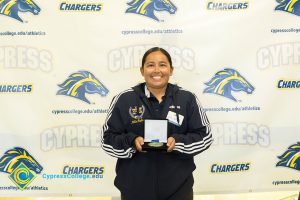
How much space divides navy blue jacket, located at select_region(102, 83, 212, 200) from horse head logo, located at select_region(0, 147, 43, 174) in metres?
1.17

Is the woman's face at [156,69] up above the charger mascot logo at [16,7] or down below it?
below

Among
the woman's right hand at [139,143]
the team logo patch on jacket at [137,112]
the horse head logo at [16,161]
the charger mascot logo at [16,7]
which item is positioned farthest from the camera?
the horse head logo at [16,161]

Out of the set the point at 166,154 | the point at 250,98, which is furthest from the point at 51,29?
the point at 250,98

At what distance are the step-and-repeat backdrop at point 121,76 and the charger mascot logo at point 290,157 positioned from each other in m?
0.03

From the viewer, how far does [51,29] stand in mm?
2600

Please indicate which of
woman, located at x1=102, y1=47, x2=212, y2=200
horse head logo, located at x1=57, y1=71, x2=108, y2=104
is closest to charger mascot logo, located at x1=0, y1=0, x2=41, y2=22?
horse head logo, located at x1=57, y1=71, x2=108, y2=104

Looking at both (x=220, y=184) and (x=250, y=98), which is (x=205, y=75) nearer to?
(x=250, y=98)

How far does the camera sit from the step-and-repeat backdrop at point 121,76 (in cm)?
261

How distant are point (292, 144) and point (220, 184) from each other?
0.71m

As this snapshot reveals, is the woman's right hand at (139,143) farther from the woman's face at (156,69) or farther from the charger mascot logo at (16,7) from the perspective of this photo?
the charger mascot logo at (16,7)

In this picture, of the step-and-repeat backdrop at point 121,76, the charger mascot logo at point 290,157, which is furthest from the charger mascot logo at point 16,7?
the charger mascot logo at point 290,157

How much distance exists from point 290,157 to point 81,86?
1886 mm

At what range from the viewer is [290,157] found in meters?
2.77

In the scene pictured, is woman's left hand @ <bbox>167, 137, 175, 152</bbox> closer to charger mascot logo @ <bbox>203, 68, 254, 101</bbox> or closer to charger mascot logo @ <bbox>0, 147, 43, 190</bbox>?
charger mascot logo @ <bbox>203, 68, 254, 101</bbox>
